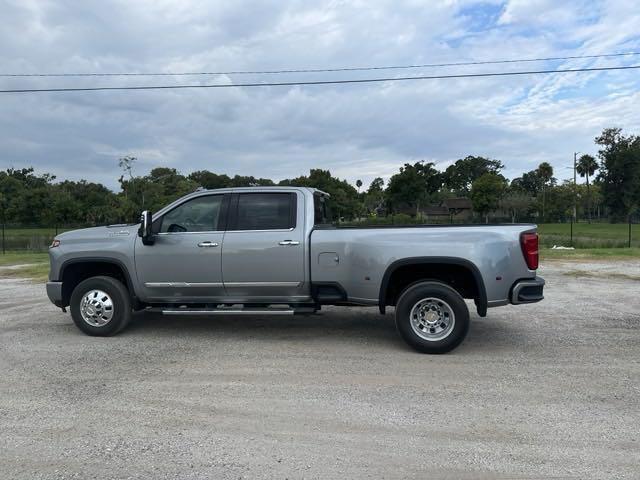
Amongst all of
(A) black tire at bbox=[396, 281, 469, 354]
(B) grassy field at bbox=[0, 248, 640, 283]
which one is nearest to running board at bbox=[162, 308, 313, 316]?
(A) black tire at bbox=[396, 281, 469, 354]

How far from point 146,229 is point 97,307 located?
1.31 m

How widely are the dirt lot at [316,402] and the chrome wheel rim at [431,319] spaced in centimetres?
28

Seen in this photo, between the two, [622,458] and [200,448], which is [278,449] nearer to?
[200,448]

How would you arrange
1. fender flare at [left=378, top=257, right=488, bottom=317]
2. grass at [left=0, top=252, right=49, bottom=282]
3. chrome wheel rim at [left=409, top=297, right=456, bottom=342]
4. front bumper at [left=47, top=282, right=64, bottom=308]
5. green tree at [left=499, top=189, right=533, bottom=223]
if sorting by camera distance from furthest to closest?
green tree at [left=499, top=189, right=533, bottom=223] < grass at [left=0, top=252, right=49, bottom=282] < front bumper at [left=47, top=282, right=64, bottom=308] < chrome wheel rim at [left=409, top=297, right=456, bottom=342] < fender flare at [left=378, top=257, right=488, bottom=317]

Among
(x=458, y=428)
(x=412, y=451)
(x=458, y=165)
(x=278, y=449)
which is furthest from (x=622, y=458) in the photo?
(x=458, y=165)

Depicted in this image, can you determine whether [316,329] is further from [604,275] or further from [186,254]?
[604,275]

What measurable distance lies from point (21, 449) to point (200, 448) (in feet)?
4.19

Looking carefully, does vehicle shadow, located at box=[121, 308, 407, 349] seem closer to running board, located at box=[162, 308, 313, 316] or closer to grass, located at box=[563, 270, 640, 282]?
running board, located at box=[162, 308, 313, 316]

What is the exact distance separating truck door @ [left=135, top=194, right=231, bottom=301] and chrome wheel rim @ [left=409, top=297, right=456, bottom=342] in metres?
2.43

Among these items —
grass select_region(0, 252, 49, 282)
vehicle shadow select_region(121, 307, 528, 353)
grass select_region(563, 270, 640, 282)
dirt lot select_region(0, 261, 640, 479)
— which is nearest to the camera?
dirt lot select_region(0, 261, 640, 479)

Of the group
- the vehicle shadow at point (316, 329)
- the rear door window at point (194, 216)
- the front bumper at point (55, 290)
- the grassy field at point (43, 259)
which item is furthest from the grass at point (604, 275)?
the front bumper at point (55, 290)

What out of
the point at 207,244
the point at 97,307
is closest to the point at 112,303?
the point at 97,307

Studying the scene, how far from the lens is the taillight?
221 inches

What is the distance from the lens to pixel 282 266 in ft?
20.0
